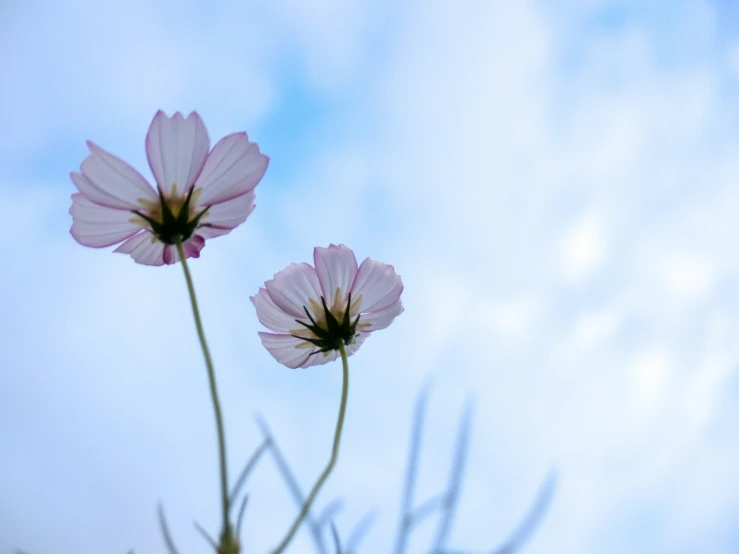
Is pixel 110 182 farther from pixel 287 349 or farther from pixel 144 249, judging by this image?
pixel 287 349

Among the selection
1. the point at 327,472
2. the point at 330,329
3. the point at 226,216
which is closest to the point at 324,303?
the point at 330,329

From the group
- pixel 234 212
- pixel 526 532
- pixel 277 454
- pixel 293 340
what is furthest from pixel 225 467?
pixel 293 340

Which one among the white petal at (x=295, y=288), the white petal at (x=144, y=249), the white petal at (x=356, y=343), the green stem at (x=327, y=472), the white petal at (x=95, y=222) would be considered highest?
the white petal at (x=356, y=343)

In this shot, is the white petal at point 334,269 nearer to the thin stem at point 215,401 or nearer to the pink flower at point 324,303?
the pink flower at point 324,303

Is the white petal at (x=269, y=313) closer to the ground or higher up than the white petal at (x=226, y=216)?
higher up

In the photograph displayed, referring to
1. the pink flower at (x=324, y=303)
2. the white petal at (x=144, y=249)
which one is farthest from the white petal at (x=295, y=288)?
the white petal at (x=144, y=249)

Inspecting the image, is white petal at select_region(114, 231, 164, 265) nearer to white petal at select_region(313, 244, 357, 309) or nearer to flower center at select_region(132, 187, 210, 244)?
flower center at select_region(132, 187, 210, 244)
